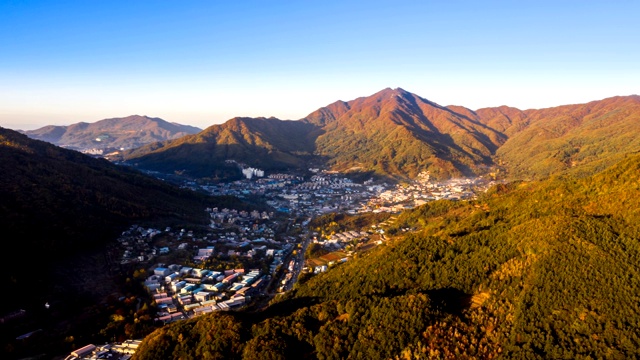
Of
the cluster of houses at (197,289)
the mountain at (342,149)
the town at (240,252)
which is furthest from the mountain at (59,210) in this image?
the mountain at (342,149)

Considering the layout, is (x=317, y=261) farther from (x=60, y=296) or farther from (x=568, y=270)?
(x=568, y=270)

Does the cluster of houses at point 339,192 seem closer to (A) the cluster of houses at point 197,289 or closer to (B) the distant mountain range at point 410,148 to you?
(B) the distant mountain range at point 410,148

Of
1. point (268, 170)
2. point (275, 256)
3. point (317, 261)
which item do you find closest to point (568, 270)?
point (317, 261)

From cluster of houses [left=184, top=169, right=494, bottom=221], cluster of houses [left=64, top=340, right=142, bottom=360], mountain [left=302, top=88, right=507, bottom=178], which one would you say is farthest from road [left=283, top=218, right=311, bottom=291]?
mountain [left=302, top=88, right=507, bottom=178]

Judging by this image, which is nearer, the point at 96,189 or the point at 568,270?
the point at 568,270

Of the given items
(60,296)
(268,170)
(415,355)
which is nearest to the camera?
(415,355)

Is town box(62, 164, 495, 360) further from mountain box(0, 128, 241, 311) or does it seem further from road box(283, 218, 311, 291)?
mountain box(0, 128, 241, 311)

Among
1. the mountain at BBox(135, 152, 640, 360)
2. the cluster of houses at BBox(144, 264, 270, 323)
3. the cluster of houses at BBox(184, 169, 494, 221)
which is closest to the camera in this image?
the mountain at BBox(135, 152, 640, 360)
